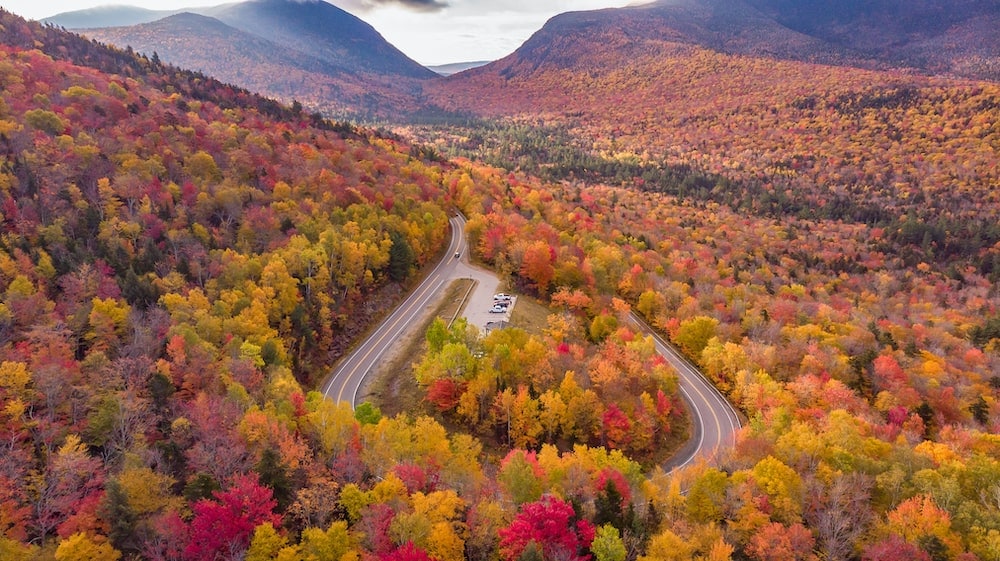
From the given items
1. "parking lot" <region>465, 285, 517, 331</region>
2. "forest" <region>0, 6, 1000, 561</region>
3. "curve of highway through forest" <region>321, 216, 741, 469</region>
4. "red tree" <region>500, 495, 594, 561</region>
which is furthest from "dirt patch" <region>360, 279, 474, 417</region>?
"red tree" <region>500, 495, 594, 561</region>

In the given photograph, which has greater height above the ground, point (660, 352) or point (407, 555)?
point (407, 555)

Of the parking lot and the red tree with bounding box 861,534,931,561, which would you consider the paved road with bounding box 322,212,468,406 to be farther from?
the red tree with bounding box 861,534,931,561

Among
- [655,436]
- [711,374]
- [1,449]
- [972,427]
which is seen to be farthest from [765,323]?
[1,449]

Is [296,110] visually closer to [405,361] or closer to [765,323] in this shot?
[405,361]

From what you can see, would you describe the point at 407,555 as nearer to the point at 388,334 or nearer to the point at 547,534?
the point at 547,534

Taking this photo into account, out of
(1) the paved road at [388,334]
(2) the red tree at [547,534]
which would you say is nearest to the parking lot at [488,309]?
(1) the paved road at [388,334]

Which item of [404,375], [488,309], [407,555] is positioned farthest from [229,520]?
[488,309]

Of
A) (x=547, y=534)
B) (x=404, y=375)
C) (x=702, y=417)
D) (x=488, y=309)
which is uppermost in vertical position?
(x=488, y=309)
